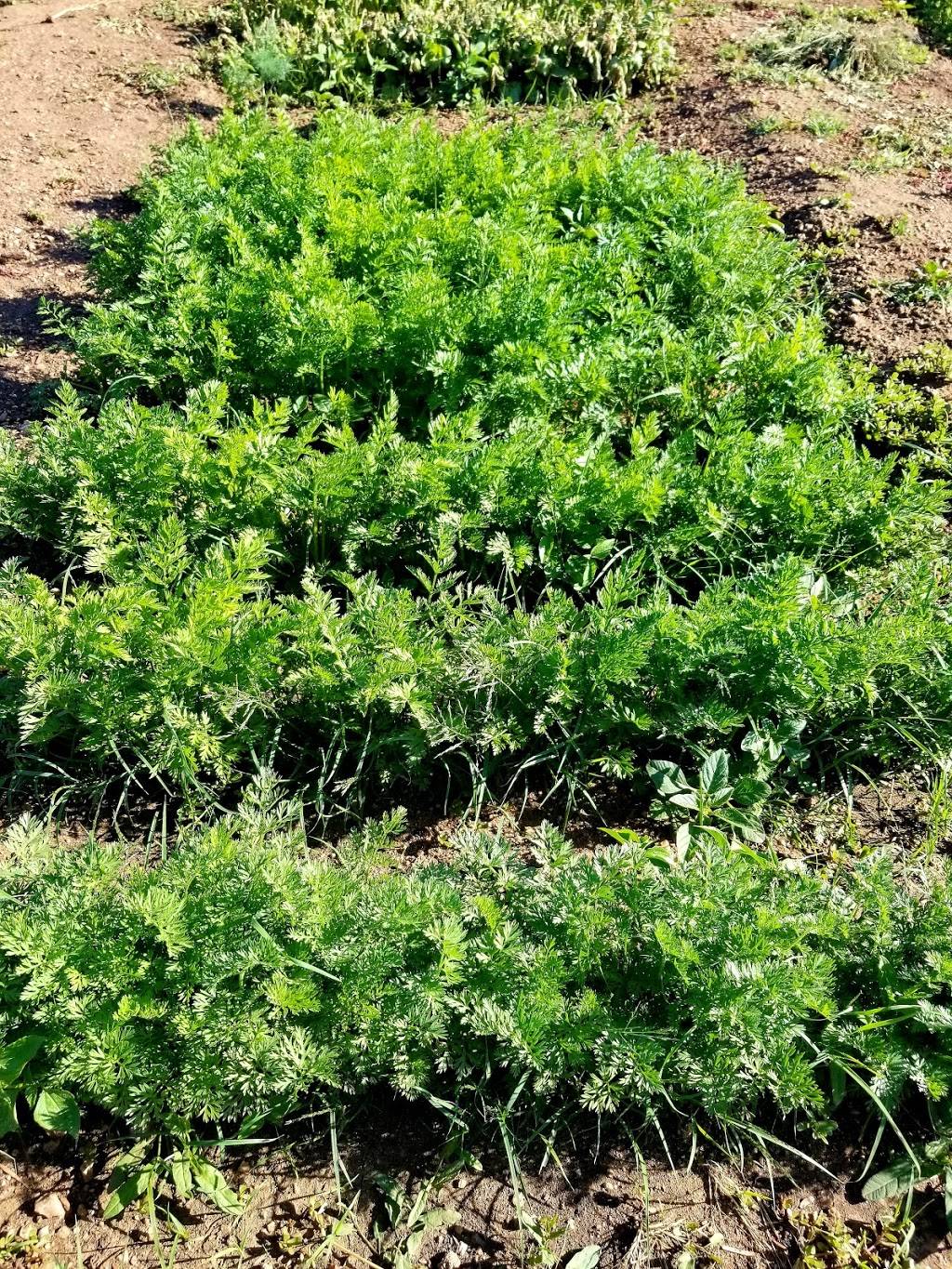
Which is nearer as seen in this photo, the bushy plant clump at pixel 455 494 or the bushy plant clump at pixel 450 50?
the bushy plant clump at pixel 455 494

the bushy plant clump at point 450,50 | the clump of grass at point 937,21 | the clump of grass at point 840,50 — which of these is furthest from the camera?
the clump of grass at point 937,21

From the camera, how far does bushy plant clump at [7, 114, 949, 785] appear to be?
137 inches

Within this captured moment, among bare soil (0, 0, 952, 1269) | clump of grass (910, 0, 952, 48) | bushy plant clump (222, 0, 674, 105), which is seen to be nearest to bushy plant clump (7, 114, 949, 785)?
bare soil (0, 0, 952, 1269)

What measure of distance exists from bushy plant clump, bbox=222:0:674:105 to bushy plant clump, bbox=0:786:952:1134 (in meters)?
6.39

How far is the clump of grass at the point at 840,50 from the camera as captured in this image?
7.54 m

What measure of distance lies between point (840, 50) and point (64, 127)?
221 inches

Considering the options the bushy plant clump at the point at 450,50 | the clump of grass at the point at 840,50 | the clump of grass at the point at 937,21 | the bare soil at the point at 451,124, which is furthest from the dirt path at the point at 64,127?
the clump of grass at the point at 937,21

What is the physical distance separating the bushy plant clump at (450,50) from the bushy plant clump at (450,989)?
639 centimetres

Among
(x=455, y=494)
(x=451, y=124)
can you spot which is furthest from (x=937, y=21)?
(x=455, y=494)

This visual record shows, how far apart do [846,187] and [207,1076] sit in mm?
5983

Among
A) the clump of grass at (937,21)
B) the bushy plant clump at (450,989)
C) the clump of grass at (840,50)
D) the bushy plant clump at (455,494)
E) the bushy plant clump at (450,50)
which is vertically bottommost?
the bushy plant clump at (450,989)

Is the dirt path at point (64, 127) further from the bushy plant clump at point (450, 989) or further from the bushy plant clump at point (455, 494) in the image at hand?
the bushy plant clump at point (450, 989)

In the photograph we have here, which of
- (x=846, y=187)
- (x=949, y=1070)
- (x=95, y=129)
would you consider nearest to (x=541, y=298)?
(x=846, y=187)

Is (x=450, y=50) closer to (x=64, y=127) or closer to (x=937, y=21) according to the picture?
(x=64, y=127)
